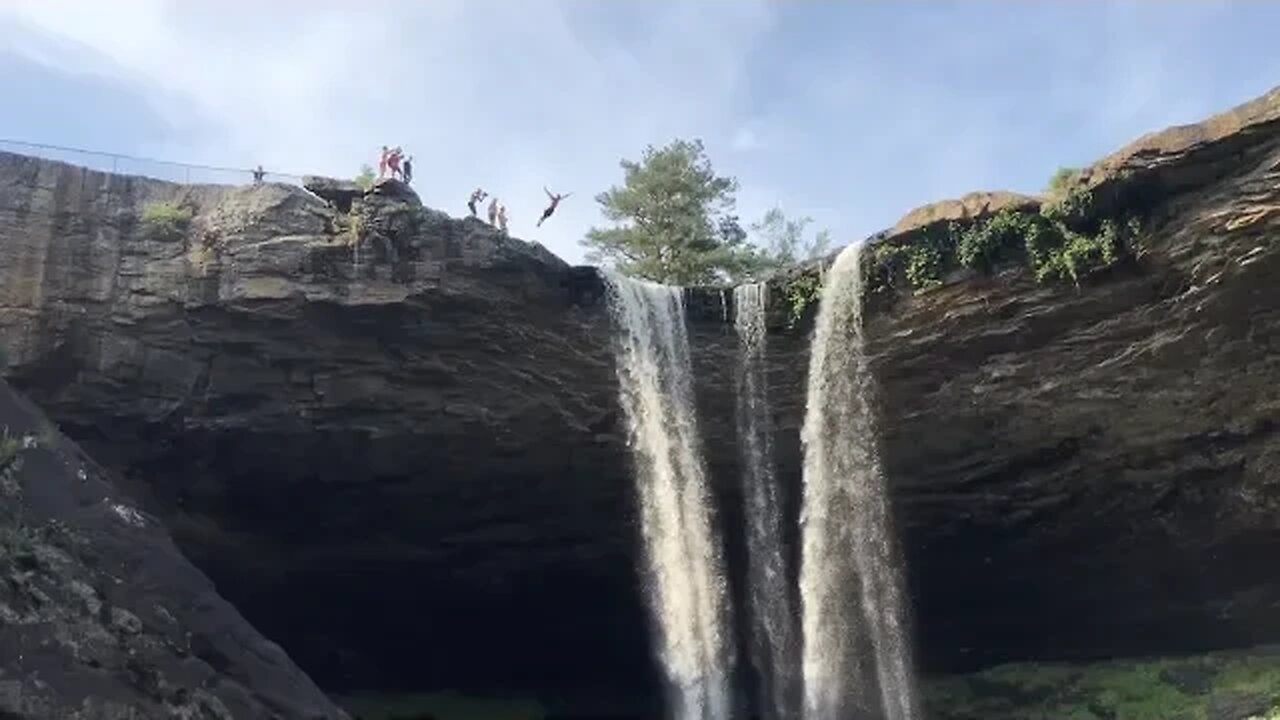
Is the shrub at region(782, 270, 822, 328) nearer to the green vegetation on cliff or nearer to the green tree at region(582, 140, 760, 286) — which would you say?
the green vegetation on cliff

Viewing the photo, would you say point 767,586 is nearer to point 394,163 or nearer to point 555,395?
point 555,395

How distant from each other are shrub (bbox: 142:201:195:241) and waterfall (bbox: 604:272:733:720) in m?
6.01

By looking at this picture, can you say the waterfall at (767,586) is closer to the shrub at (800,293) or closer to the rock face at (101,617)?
the shrub at (800,293)

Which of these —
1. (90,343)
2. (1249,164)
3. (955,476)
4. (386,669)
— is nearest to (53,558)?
(90,343)

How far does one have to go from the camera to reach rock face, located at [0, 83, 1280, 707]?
57.4 ft

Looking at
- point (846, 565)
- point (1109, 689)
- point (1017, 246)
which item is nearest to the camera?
point (1017, 246)

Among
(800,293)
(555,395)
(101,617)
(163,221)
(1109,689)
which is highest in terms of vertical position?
(163,221)

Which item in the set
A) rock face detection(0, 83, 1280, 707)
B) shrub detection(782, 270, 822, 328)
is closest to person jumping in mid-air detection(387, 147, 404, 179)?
rock face detection(0, 83, 1280, 707)

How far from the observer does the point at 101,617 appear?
1427 cm

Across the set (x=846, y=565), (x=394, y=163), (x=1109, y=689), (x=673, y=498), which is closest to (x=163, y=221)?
(x=394, y=163)

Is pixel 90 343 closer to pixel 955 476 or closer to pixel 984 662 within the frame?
pixel 955 476

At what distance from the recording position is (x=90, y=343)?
17.8 meters

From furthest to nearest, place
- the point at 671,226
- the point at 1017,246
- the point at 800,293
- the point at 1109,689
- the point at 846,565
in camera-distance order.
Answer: the point at 671,226
the point at 1109,689
the point at 846,565
the point at 800,293
the point at 1017,246

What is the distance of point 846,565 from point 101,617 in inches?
450
